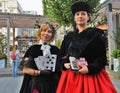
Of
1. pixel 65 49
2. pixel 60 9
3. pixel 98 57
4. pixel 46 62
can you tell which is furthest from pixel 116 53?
pixel 98 57

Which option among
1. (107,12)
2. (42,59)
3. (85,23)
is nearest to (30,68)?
(42,59)

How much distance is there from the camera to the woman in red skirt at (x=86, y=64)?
2.66m

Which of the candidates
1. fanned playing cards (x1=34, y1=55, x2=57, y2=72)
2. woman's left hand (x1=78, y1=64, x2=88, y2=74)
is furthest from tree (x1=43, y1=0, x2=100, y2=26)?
woman's left hand (x1=78, y1=64, x2=88, y2=74)

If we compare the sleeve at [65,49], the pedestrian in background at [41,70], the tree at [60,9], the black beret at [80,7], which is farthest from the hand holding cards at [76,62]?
the tree at [60,9]

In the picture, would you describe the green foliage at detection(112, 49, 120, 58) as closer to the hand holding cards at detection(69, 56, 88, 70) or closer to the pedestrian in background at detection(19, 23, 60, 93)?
the pedestrian in background at detection(19, 23, 60, 93)

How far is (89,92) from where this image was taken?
2639 mm

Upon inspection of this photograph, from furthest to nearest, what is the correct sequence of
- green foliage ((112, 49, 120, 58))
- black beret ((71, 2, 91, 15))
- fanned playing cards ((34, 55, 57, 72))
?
green foliage ((112, 49, 120, 58)) < fanned playing cards ((34, 55, 57, 72)) < black beret ((71, 2, 91, 15))

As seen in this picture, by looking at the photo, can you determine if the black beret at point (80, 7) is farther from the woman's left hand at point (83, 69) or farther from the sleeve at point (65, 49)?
the woman's left hand at point (83, 69)

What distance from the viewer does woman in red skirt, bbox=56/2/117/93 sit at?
2.66m

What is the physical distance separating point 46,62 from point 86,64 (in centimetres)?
79

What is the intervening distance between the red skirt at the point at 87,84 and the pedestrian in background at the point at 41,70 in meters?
0.59

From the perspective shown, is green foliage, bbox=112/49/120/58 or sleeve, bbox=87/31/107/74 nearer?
A: sleeve, bbox=87/31/107/74

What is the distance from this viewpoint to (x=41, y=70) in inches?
131

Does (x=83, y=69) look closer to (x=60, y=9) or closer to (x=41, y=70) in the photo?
(x=41, y=70)
